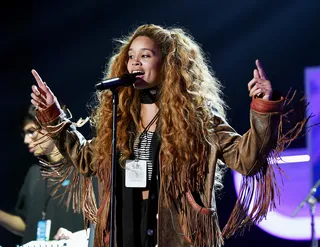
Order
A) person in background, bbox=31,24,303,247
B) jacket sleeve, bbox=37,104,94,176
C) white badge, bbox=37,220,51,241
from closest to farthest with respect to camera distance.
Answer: person in background, bbox=31,24,303,247 → jacket sleeve, bbox=37,104,94,176 → white badge, bbox=37,220,51,241

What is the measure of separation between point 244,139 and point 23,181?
10.3ft

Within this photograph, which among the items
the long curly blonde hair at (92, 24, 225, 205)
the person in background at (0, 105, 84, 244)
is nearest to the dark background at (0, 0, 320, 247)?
the person in background at (0, 105, 84, 244)

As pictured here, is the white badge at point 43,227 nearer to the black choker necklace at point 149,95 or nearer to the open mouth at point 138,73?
the black choker necklace at point 149,95

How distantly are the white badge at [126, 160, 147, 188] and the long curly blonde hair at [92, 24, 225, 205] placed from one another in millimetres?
72

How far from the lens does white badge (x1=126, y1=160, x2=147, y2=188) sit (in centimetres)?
223

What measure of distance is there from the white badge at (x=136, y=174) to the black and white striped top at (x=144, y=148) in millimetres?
50

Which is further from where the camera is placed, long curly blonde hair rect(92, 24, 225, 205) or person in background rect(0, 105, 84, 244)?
person in background rect(0, 105, 84, 244)

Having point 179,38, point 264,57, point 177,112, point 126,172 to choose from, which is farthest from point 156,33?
point 264,57

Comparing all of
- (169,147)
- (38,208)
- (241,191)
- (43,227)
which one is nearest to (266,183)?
(241,191)

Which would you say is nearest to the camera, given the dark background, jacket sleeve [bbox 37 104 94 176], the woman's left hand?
the woman's left hand

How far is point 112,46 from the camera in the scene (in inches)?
183

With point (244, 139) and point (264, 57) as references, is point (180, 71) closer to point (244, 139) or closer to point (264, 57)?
point (244, 139)

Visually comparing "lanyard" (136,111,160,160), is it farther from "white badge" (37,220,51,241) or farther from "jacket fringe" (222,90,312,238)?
"white badge" (37,220,51,241)

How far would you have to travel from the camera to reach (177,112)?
7.70ft
